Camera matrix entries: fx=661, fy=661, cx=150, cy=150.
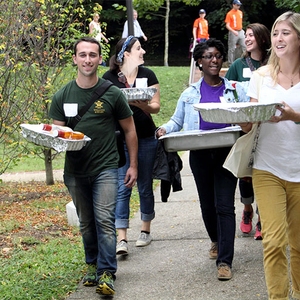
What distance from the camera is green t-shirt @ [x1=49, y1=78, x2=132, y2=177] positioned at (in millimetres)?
5035

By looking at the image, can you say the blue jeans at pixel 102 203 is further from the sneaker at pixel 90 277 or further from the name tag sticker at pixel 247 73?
the name tag sticker at pixel 247 73

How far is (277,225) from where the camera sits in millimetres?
4230

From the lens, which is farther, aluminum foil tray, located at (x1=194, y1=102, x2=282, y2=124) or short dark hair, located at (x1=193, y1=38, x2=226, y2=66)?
short dark hair, located at (x1=193, y1=38, x2=226, y2=66)

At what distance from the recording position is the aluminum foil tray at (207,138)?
5078mm

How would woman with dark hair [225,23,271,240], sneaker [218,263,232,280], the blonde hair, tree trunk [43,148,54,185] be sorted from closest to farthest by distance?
the blonde hair < sneaker [218,263,232,280] < woman with dark hair [225,23,271,240] < tree trunk [43,148,54,185]

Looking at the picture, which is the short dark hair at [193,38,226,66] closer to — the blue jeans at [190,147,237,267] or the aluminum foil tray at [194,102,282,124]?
the blue jeans at [190,147,237,267]

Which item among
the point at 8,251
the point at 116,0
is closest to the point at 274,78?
the point at 8,251

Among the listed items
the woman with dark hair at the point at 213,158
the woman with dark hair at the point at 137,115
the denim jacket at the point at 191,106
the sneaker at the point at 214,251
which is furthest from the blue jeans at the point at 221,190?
the woman with dark hair at the point at 137,115

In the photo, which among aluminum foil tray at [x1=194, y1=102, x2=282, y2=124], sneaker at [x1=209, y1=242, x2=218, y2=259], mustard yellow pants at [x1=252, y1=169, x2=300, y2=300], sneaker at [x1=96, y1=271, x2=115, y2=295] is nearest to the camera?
aluminum foil tray at [x1=194, y1=102, x2=282, y2=124]

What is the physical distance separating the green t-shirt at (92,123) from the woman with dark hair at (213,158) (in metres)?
0.56

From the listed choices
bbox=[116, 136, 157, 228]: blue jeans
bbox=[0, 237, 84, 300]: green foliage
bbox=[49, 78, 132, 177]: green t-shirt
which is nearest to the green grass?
bbox=[0, 237, 84, 300]: green foliage

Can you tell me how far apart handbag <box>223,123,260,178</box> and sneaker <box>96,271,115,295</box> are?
1.29 metres

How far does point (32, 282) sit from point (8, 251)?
4.54ft

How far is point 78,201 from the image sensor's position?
17.2ft
